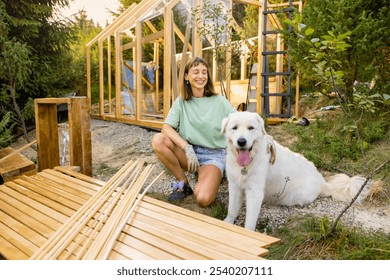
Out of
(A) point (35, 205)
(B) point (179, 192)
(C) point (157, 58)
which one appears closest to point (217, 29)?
(C) point (157, 58)

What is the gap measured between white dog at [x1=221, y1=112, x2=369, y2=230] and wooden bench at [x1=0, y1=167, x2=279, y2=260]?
505 millimetres

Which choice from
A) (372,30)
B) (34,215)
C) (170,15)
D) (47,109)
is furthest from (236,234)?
(170,15)

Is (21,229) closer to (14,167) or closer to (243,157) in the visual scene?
(243,157)

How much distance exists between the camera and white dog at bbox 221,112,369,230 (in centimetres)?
179

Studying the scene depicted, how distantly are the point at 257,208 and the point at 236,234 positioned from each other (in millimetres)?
617

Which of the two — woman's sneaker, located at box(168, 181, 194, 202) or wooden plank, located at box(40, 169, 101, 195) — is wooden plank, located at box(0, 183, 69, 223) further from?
woman's sneaker, located at box(168, 181, 194, 202)

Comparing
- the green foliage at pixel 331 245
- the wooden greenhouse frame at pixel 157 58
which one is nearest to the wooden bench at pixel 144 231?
the green foliage at pixel 331 245

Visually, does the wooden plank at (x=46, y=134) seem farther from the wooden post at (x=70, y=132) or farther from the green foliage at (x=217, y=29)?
the green foliage at (x=217, y=29)

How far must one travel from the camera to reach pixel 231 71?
5.11 metres

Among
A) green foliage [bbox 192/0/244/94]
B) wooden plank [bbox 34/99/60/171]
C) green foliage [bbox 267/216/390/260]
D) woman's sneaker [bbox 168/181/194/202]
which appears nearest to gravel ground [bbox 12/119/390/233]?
woman's sneaker [bbox 168/181/194/202]

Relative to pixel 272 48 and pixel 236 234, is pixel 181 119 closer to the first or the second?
pixel 236 234

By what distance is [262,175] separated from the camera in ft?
6.14

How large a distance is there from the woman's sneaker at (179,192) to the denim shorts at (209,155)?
0.21 meters
